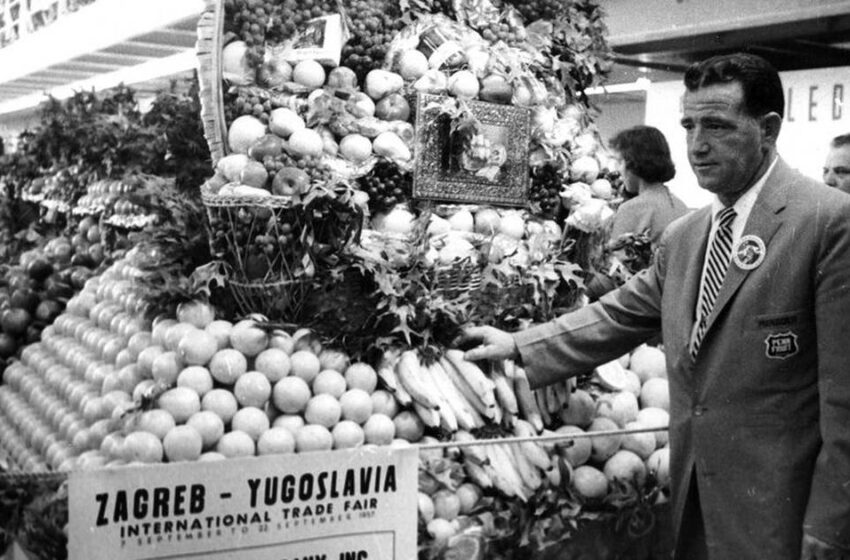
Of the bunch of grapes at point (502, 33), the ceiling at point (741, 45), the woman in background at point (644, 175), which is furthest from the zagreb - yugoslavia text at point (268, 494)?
the ceiling at point (741, 45)

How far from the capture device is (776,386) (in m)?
2.30

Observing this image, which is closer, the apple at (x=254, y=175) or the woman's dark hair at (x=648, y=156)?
the apple at (x=254, y=175)

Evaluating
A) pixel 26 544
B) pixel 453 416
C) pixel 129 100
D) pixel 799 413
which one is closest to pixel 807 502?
pixel 799 413

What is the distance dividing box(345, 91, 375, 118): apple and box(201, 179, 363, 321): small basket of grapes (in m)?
0.51

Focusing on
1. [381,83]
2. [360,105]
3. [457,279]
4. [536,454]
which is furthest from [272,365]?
[381,83]

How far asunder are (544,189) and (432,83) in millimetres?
590

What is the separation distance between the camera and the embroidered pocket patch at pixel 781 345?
2.28 m

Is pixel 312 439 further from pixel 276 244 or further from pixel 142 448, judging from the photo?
pixel 276 244

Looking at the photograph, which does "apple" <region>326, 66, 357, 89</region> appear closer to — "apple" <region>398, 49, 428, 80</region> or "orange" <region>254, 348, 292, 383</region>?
"apple" <region>398, 49, 428, 80</region>

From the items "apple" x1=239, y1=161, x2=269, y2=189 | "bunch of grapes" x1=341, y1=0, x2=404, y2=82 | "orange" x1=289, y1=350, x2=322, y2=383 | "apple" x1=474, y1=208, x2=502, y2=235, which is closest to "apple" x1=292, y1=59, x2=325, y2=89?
"bunch of grapes" x1=341, y1=0, x2=404, y2=82

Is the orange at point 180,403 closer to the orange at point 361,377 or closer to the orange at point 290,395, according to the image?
the orange at point 290,395

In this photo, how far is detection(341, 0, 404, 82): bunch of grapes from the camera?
3223 mm

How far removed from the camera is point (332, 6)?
324 centimetres

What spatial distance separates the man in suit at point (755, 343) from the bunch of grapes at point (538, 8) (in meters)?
1.47
